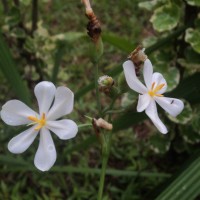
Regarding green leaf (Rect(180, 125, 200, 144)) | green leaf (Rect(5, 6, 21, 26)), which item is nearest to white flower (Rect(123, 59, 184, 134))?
green leaf (Rect(180, 125, 200, 144))

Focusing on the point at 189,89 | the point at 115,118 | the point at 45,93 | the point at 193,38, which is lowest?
the point at 45,93

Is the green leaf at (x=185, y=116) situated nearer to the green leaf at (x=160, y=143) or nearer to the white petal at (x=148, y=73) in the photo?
the green leaf at (x=160, y=143)

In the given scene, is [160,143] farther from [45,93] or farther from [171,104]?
[45,93]

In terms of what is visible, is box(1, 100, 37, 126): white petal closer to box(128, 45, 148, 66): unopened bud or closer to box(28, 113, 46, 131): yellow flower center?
box(28, 113, 46, 131): yellow flower center

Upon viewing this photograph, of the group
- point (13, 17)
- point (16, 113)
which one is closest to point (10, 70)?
point (13, 17)

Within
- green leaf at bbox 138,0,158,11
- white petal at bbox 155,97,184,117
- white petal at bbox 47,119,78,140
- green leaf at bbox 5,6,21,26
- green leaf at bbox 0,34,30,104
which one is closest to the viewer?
white petal at bbox 47,119,78,140

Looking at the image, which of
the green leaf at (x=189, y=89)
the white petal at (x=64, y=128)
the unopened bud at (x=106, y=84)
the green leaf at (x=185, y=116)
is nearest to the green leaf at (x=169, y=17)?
the green leaf at (x=189, y=89)
